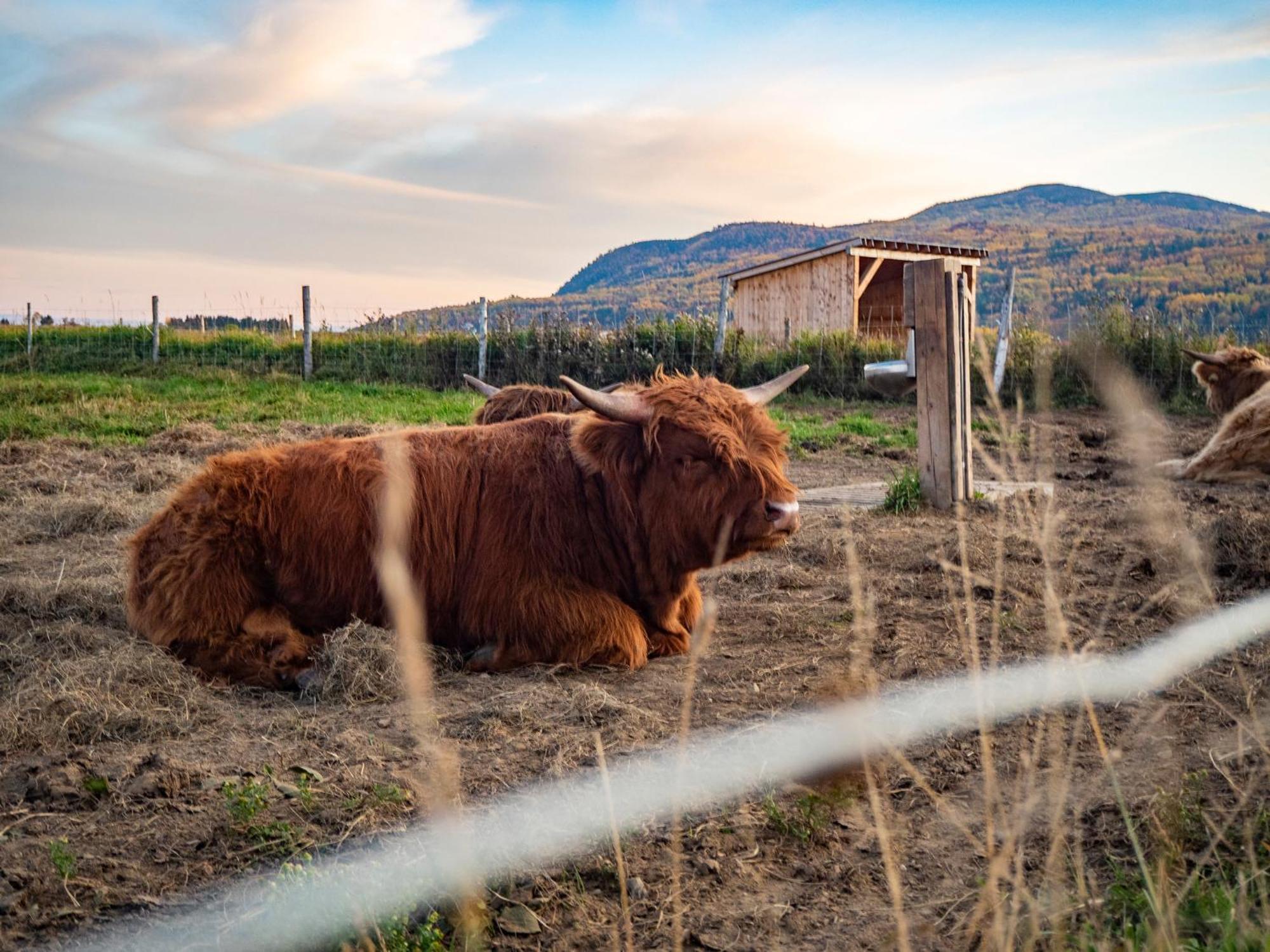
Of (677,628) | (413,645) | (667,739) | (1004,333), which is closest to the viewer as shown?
(413,645)

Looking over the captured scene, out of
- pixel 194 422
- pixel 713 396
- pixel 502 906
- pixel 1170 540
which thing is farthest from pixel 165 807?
pixel 194 422

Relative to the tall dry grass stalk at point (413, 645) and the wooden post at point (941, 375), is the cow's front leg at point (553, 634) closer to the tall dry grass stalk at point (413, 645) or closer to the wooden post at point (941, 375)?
the tall dry grass stalk at point (413, 645)

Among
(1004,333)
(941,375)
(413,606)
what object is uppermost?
(1004,333)

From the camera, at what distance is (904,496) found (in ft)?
22.3

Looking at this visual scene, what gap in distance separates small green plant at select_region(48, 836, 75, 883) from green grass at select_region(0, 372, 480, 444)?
345 inches

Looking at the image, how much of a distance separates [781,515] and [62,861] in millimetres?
2472

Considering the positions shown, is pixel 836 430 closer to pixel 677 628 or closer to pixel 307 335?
pixel 677 628

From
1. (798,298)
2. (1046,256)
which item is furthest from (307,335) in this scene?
(1046,256)

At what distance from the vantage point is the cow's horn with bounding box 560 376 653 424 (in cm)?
405

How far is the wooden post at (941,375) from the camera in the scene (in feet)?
21.6

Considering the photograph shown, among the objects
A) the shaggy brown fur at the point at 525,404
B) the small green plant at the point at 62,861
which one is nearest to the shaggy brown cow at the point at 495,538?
the shaggy brown fur at the point at 525,404

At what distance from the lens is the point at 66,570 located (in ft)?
17.2

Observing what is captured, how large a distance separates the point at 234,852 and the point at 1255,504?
700cm

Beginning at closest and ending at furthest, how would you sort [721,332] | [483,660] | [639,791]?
[639,791]
[483,660]
[721,332]
